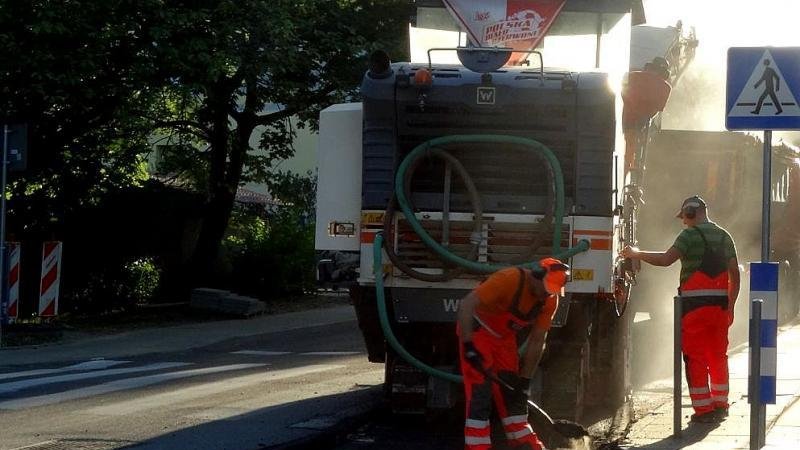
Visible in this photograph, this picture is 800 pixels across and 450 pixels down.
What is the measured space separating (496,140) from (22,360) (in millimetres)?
8157

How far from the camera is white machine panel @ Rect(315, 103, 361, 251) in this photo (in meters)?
10.6

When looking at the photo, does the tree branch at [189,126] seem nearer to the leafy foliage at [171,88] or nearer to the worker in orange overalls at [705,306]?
the leafy foliage at [171,88]

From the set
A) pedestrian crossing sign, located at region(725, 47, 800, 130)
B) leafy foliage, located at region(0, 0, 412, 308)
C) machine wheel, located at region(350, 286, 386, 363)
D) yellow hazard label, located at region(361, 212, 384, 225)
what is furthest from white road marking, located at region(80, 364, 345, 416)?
leafy foliage, located at region(0, 0, 412, 308)

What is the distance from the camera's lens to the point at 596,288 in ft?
33.0

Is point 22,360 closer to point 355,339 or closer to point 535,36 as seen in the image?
point 355,339

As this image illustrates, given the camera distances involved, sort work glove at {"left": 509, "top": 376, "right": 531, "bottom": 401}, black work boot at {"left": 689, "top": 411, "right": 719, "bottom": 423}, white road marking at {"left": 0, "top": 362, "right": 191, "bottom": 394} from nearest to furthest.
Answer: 1. work glove at {"left": 509, "top": 376, "right": 531, "bottom": 401}
2. black work boot at {"left": 689, "top": 411, "right": 719, "bottom": 423}
3. white road marking at {"left": 0, "top": 362, "right": 191, "bottom": 394}

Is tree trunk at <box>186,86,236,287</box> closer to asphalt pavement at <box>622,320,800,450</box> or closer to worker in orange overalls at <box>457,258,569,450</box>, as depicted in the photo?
asphalt pavement at <box>622,320,800,450</box>

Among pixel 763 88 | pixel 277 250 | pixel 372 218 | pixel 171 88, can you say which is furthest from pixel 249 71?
pixel 763 88

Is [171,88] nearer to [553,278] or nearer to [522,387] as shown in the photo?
[522,387]

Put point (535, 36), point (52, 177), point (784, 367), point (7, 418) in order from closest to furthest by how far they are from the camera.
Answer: point (7, 418)
point (535, 36)
point (784, 367)
point (52, 177)

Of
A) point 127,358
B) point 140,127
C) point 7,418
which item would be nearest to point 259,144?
point 140,127

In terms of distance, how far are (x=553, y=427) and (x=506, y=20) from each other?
4453 mm

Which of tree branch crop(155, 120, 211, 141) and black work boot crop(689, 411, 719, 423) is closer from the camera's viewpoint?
black work boot crop(689, 411, 719, 423)

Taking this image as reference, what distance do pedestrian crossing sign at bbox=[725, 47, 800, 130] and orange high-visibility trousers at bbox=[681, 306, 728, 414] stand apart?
2.08m
